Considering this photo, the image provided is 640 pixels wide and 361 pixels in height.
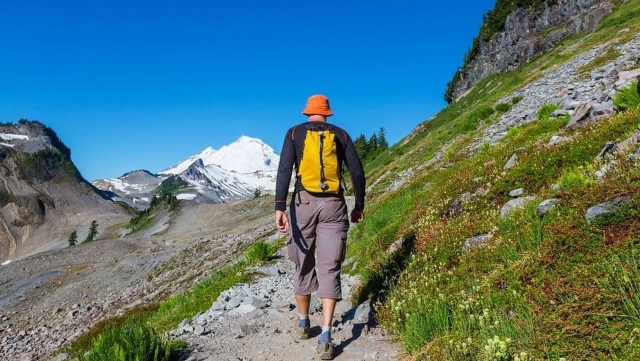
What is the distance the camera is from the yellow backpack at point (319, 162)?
6.24 meters

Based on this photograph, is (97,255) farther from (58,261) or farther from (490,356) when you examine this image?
(490,356)

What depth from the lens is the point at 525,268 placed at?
5293 mm

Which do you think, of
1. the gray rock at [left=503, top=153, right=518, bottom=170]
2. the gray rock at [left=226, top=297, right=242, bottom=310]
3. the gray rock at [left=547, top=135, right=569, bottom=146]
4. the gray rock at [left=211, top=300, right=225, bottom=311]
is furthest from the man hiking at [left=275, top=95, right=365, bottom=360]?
the gray rock at [left=547, top=135, right=569, bottom=146]

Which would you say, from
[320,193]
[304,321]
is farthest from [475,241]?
[304,321]

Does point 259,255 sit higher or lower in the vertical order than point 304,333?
higher

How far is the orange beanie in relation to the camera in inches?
258

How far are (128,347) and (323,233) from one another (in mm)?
2942

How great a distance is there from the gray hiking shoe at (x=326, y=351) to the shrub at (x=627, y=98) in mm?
8950

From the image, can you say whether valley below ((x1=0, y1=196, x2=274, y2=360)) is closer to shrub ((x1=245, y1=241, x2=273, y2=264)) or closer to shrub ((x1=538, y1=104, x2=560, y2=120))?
shrub ((x1=245, y1=241, x2=273, y2=264))

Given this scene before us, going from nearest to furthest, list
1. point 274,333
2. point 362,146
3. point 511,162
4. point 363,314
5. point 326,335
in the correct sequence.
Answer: point 326,335 → point 363,314 → point 274,333 → point 511,162 → point 362,146

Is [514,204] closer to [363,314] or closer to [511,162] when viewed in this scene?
[511,162]

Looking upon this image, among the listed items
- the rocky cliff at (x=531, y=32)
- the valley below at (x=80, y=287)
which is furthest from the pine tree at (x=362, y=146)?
the valley below at (x=80, y=287)

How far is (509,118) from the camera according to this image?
70.2ft

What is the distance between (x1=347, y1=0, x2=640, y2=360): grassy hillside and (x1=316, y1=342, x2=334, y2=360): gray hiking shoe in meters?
0.92
